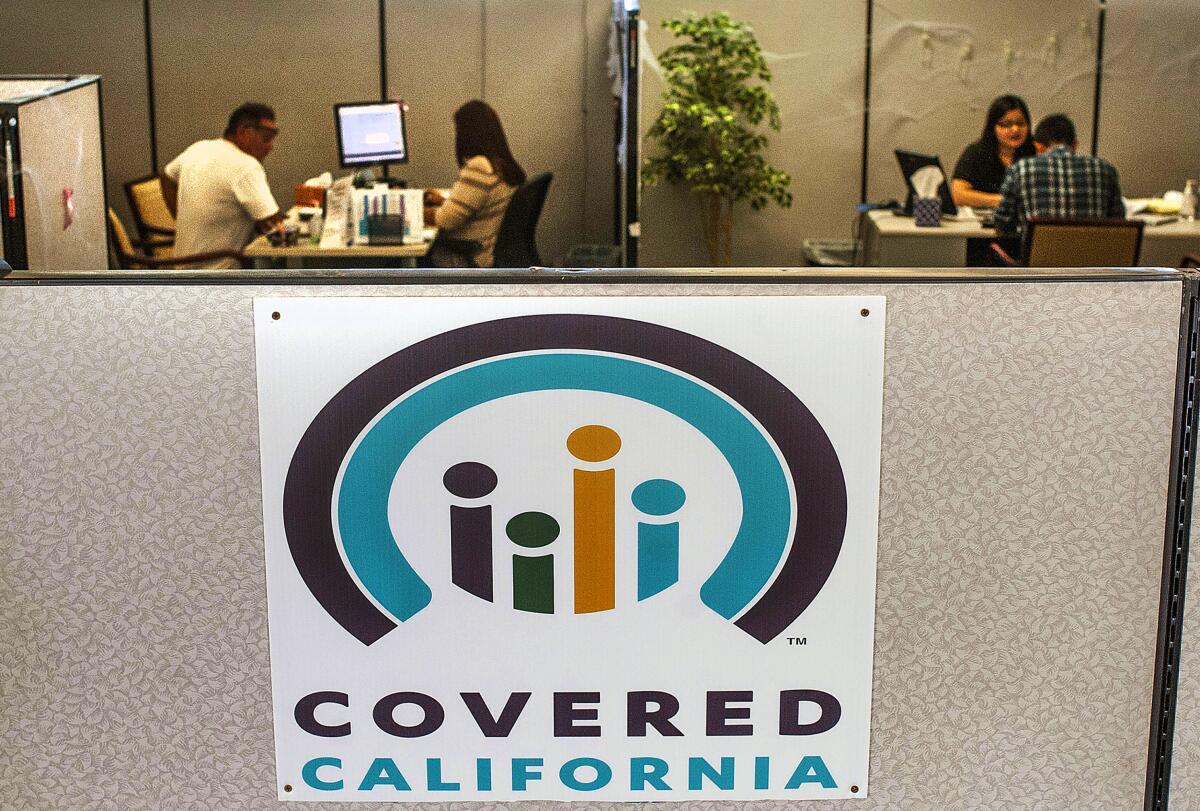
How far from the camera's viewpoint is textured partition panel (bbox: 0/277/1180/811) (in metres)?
1.33

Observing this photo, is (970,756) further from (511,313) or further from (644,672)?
(511,313)

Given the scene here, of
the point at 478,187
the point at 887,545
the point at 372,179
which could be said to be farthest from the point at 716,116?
the point at 887,545

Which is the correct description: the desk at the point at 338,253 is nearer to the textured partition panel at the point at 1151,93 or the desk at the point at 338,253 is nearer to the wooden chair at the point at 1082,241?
the wooden chair at the point at 1082,241

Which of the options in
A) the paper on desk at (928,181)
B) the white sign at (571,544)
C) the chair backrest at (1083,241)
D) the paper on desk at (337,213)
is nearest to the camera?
the white sign at (571,544)

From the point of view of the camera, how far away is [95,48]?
22.0ft

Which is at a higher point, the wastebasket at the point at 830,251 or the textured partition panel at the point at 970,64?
the textured partition panel at the point at 970,64

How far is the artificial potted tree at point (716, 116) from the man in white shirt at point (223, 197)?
2.35m

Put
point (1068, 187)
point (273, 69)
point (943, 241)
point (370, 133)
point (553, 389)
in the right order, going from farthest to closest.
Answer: point (273, 69) → point (370, 133) → point (943, 241) → point (1068, 187) → point (553, 389)

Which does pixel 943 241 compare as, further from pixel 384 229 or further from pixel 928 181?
pixel 384 229

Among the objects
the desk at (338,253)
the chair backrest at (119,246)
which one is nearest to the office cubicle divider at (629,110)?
the desk at (338,253)

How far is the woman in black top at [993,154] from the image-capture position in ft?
20.1

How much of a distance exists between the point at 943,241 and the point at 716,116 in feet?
4.89

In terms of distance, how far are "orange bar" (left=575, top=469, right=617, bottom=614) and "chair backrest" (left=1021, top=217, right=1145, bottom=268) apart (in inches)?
143

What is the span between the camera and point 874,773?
1426 millimetres
